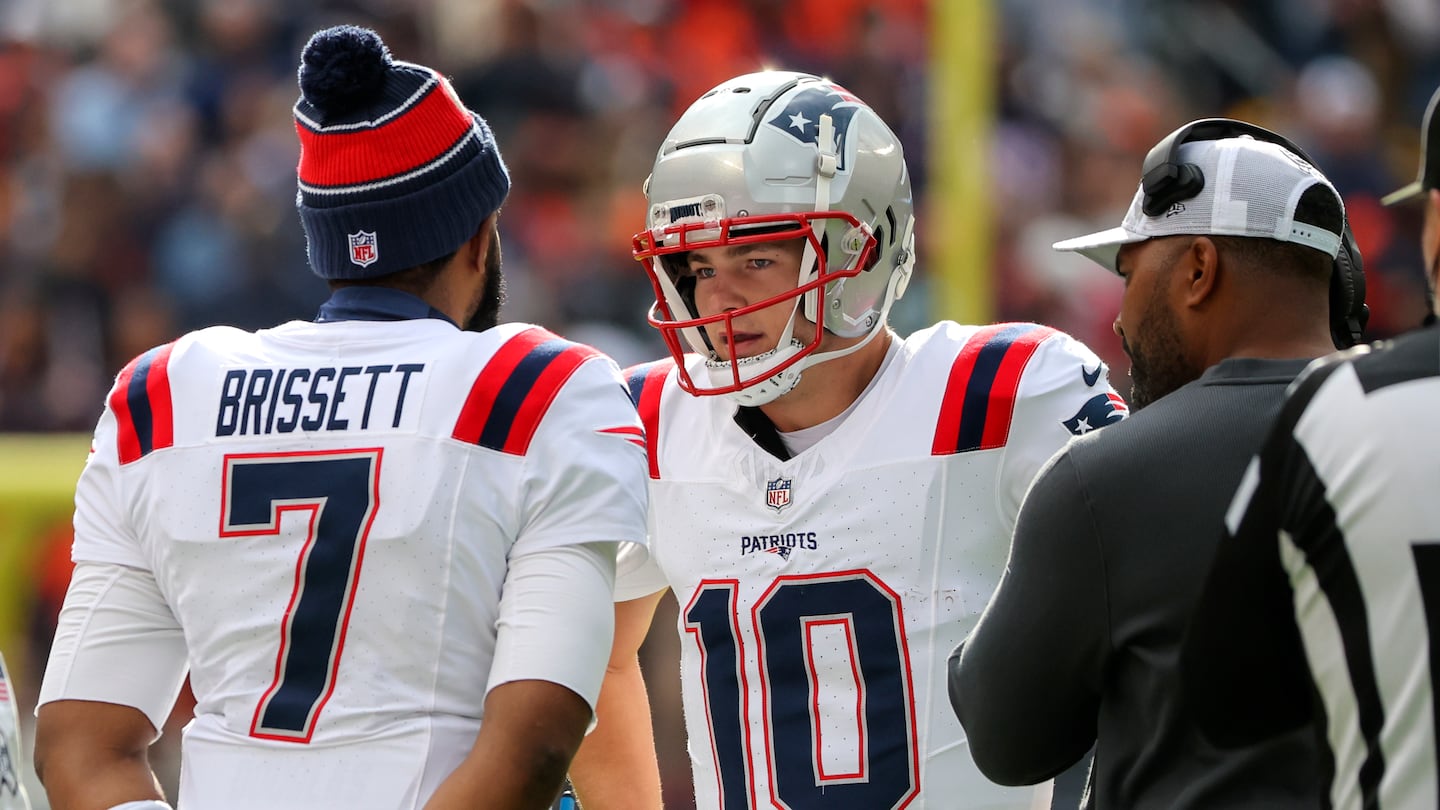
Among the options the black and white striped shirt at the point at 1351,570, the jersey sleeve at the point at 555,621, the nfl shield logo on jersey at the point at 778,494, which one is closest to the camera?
the black and white striped shirt at the point at 1351,570

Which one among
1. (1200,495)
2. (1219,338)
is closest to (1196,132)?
(1219,338)

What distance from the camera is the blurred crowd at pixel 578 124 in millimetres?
7312

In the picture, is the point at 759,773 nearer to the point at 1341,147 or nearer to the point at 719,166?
the point at 719,166

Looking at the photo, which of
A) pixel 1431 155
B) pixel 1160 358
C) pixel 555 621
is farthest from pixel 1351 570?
pixel 555 621

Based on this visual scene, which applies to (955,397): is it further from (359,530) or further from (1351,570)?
(1351,570)

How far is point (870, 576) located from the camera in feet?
8.69

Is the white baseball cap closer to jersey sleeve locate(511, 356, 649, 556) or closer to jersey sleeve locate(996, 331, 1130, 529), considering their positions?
jersey sleeve locate(996, 331, 1130, 529)

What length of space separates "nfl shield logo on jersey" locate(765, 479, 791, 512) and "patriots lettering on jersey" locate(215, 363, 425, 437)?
2.25ft

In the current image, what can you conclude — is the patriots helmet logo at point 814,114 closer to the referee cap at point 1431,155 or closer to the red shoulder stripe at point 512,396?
the red shoulder stripe at point 512,396

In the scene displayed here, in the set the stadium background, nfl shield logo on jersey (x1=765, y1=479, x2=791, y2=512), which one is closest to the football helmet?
nfl shield logo on jersey (x1=765, y1=479, x2=791, y2=512)

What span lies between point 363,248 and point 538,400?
316mm

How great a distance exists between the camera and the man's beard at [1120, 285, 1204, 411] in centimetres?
221

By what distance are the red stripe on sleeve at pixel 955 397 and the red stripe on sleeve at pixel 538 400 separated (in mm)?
638

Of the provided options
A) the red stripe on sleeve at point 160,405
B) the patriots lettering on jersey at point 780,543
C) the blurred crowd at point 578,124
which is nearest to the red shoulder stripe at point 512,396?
the red stripe on sleeve at point 160,405
